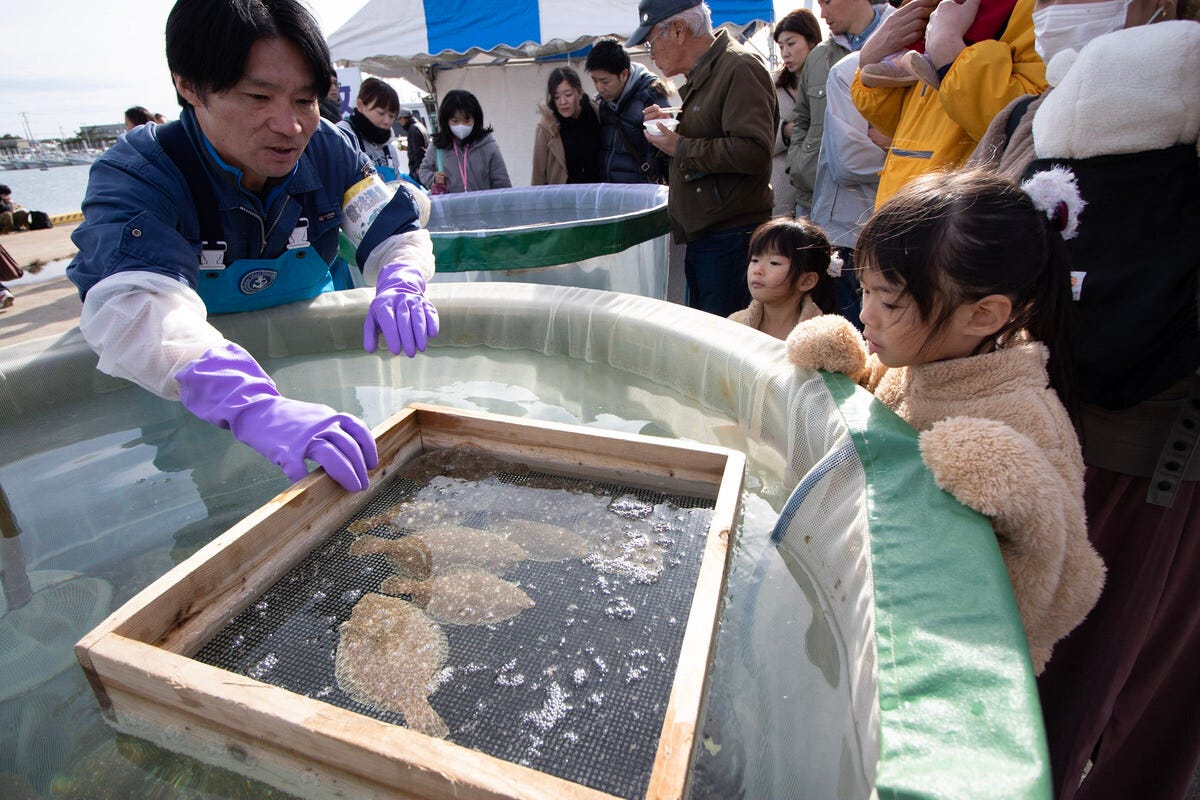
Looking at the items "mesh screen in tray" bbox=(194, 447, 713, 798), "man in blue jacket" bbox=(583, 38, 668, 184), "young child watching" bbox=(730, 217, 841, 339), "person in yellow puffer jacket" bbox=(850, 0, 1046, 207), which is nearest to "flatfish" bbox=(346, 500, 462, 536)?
"mesh screen in tray" bbox=(194, 447, 713, 798)

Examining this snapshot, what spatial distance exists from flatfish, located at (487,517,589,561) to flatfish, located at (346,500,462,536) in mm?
111

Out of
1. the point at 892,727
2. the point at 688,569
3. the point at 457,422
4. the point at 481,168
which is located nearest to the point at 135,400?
the point at 457,422

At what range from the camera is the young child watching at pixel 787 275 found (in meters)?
2.35

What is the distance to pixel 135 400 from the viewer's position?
2.11 meters

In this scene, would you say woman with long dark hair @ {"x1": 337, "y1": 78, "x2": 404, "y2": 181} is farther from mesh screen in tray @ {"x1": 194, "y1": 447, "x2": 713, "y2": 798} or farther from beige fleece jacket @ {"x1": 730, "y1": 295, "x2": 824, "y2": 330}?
mesh screen in tray @ {"x1": 194, "y1": 447, "x2": 713, "y2": 798}

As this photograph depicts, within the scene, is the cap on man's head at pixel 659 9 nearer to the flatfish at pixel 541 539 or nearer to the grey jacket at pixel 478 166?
the flatfish at pixel 541 539

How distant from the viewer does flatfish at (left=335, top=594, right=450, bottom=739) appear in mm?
903

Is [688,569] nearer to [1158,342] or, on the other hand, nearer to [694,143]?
[1158,342]

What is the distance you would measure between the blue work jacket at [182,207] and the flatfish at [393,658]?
42.4 inches

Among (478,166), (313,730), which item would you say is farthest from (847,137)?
(478,166)

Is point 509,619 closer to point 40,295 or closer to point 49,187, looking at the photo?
point 40,295

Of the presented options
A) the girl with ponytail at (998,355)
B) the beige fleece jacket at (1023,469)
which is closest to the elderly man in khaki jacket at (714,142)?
the girl with ponytail at (998,355)

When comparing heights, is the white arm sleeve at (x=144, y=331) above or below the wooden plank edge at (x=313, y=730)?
above

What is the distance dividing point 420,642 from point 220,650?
32cm
